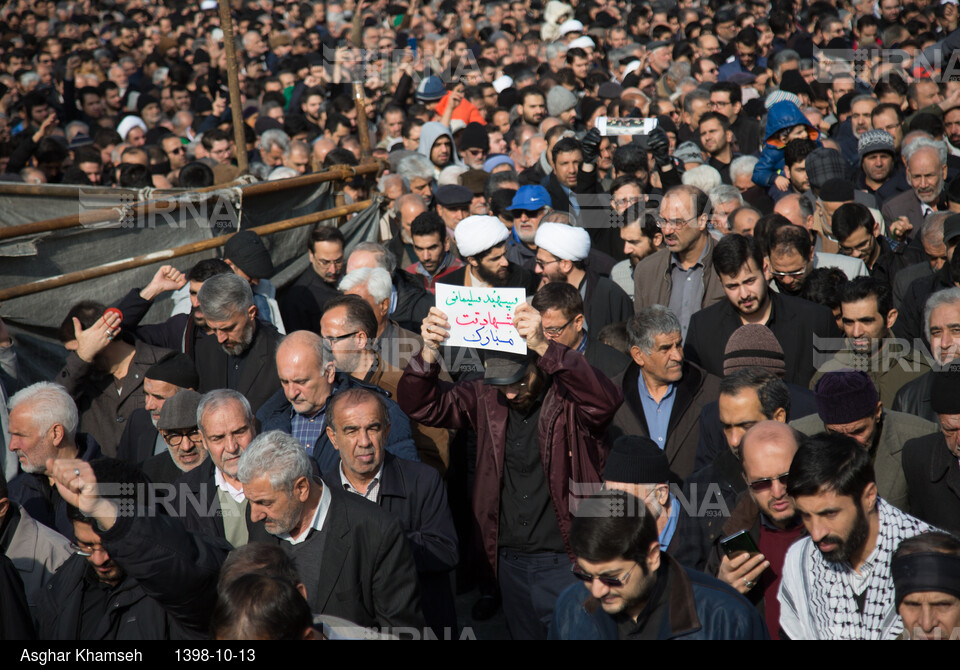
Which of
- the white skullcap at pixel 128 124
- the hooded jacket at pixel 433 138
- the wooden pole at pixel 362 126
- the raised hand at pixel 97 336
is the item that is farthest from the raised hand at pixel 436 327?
the white skullcap at pixel 128 124

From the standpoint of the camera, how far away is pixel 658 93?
44.6 ft

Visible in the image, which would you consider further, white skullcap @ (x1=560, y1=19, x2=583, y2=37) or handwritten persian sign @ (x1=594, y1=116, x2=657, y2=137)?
white skullcap @ (x1=560, y1=19, x2=583, y2=37)

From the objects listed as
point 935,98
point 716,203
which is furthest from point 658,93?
point 716,203

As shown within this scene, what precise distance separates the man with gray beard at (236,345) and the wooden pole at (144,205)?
157 cm

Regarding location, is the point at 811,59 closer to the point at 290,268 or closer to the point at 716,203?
the point at 716,203

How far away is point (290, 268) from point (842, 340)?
462cm

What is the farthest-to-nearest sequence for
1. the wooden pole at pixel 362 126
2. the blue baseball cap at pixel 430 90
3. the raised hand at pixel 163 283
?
the blue baseball cap at pixel 430 90
the wooden pole at pixel 362 126
the raised hand at pixel 163 283

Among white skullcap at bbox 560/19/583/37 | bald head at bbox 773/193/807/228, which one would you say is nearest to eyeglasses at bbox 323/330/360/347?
bald head at bbox 773/193/807/228

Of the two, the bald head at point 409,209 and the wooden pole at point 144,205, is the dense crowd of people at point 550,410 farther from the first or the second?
the wooden pole at point 144,205

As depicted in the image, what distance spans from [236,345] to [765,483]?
3.48m

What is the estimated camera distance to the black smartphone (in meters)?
3.83

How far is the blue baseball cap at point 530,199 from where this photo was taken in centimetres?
792

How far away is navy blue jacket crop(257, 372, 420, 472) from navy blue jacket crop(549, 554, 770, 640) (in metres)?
1.74

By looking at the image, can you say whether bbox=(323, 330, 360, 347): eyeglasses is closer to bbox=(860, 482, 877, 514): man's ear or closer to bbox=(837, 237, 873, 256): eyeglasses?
bbox=(860, 482, 877, 514): man's ear
